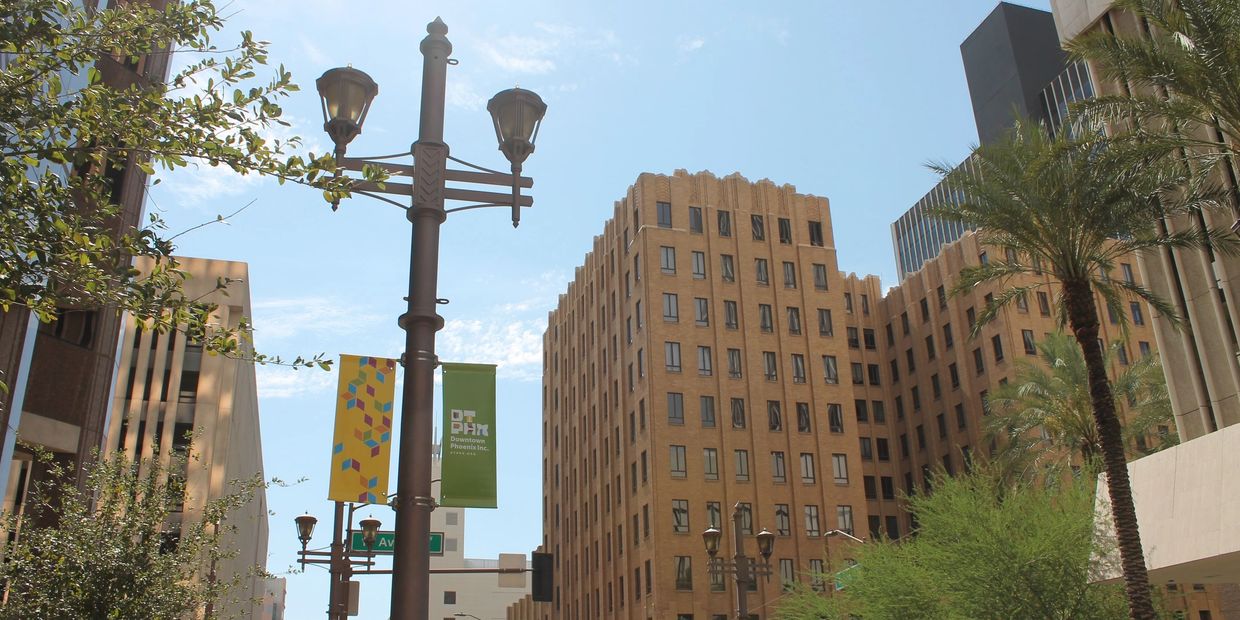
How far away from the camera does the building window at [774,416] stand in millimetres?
67438

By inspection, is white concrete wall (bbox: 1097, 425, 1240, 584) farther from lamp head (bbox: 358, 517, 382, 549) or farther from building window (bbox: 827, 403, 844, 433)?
building window (bbox: 827, 403, 844, 433)

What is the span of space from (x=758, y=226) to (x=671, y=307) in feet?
33.5

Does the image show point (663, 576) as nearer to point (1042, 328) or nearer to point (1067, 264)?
point (1042, 328)

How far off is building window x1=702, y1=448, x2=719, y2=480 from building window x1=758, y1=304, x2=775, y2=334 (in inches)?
403

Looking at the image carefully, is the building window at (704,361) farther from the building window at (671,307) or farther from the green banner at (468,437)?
the green banner at (468,437)

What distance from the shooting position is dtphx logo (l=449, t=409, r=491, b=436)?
31.0 feet

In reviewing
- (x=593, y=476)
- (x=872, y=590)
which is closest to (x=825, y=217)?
(x=593, y=476)

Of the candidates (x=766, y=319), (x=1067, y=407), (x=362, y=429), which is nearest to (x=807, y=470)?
(x=766, y=319)

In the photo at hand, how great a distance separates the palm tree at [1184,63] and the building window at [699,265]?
49397 mm

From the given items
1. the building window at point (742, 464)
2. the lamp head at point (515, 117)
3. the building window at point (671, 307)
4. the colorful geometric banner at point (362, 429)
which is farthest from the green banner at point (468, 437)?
the building window at point (671, 307)

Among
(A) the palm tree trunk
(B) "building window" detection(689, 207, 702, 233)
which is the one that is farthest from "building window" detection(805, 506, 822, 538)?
(A) the palm tree trunk

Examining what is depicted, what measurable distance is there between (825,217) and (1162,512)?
184 ft

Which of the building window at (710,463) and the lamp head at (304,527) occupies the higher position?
the building window at (710,463)

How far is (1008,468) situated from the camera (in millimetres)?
47500
